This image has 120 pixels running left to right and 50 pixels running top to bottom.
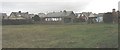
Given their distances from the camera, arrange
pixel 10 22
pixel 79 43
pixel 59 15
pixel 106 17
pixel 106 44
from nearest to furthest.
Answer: pixel 106 44
pixel 79 43
pixel 10 22
pixel 106 17
pixel 59 15

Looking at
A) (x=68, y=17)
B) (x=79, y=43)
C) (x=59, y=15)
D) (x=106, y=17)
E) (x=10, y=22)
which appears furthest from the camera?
(x=59, y=15)

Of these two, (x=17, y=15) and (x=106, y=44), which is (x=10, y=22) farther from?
(x=106, y=44)

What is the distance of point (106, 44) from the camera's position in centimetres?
955

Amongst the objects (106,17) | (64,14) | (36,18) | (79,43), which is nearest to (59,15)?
(64,14)

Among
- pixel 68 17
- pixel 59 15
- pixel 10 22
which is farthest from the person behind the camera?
pixel 59 15

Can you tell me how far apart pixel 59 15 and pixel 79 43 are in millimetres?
33058

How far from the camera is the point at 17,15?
141 ft

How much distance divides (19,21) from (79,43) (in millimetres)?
18618

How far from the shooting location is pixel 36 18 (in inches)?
1251

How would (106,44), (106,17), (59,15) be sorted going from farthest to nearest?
(59,15), (106,17), (106,44)

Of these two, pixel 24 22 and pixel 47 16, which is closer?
pixel 24 22

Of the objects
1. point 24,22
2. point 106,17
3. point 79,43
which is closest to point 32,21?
point 24,22

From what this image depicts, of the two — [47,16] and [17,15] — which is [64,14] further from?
[17,15]

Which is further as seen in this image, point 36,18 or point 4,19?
point 36,18
